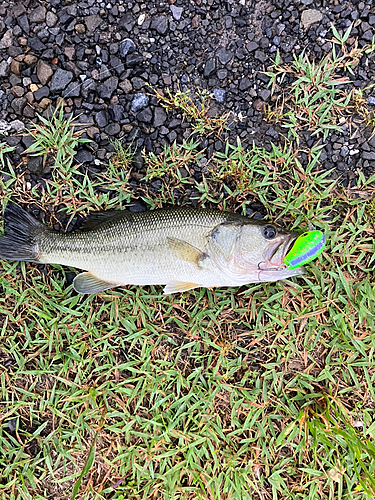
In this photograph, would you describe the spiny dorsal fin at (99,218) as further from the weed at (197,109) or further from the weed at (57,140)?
the weed at (197,109)

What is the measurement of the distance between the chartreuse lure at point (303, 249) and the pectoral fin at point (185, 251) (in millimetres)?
730

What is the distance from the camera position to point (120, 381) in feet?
11.2

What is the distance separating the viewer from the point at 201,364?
343 centimetres

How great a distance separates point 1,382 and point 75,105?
283 cm

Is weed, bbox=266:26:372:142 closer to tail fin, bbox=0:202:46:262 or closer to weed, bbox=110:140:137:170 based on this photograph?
weed, bbox=110:140:137:170

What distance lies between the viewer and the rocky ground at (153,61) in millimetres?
3484

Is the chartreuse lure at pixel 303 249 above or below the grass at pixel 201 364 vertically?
above

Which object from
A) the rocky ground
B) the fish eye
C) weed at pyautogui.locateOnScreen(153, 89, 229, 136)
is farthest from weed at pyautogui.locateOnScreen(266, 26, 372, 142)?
the fish eye

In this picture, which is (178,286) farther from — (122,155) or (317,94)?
(317,94)

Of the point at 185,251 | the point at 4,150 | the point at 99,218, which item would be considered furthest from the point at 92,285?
the point at 4,150

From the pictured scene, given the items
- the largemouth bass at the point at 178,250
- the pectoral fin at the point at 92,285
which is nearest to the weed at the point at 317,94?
the largemouth bass at the point at 178,250

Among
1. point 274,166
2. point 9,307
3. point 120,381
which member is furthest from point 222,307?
point 9,307

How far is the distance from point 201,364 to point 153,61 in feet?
10.00

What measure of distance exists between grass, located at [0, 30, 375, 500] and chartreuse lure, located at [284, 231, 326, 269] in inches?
18.7
